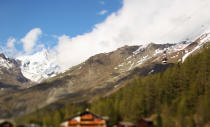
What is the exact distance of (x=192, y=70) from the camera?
147 metres

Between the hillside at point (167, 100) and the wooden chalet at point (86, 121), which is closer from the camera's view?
the wooden chalet at point (86, 121)

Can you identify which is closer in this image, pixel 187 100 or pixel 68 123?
pixel 68 123

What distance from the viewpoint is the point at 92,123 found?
10269 centimetres

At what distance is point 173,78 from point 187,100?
93.9ft

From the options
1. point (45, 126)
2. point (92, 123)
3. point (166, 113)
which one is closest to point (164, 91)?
point (166, 113)

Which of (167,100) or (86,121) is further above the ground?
(167,100)

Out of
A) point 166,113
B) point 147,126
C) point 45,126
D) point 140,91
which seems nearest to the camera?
point 147,126

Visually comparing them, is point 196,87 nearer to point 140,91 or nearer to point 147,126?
point 140,91

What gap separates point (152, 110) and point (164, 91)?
48.7 ft

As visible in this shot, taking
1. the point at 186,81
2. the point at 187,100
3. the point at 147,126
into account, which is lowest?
the point at 147,126

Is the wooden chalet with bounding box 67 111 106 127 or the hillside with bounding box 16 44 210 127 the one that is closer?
the wooden chalet with bounding box 67 111 106 127

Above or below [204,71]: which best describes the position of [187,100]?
below

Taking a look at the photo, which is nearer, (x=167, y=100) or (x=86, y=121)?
(x=86, y=121)

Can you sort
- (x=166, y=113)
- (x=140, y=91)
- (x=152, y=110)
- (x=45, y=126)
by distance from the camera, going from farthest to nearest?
(x=140, y=91), (x=152, y=110), (x=45, y=126), (x=166, y=113)
